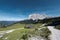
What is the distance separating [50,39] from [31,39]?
4.30 meters

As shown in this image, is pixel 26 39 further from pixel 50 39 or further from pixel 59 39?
pixel 59 39

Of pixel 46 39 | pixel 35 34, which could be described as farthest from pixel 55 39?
pixel 35 34

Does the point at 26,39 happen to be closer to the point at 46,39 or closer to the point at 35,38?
the point at 35,38

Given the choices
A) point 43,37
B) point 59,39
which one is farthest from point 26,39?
point 59,39

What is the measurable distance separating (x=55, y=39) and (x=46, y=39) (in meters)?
2.49

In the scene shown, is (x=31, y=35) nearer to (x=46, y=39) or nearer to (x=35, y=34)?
(x=35, y=34)

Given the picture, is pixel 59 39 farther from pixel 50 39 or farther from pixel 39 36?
pixel 39 36

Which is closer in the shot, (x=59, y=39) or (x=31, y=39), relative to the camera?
(x=31, y=39)

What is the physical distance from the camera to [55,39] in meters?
26.2

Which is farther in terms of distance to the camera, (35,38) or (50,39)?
(50,39)

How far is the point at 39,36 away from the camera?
79.6ft

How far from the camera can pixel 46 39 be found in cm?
2470

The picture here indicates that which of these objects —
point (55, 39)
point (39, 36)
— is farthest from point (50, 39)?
point (39, 36)

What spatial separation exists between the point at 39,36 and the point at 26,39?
256 centimetres
